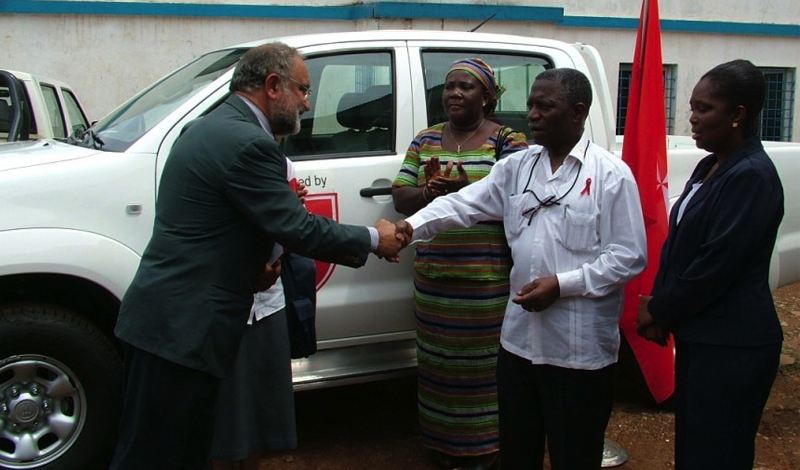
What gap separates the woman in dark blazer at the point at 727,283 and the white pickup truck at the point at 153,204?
170 centimetres

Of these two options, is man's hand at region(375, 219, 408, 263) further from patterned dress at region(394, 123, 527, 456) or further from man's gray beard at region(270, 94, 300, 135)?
patterned dress at region(394, 123, 527, 456)

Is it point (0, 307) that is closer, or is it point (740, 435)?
point (740, 435)

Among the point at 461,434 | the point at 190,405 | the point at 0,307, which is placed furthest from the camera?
the point at 461,434

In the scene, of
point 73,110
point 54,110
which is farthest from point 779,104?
point 54,110

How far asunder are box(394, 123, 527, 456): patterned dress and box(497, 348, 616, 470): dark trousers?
739 millimetres

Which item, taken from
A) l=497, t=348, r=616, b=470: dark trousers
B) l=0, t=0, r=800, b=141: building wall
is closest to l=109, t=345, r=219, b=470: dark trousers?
l=497, t=348, r=616, b=470: dark trousers

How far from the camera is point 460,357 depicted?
12.0 ft

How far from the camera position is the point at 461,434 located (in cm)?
370

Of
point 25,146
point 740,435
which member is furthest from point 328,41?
point 740,435

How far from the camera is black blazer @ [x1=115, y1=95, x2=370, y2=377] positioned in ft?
8.00

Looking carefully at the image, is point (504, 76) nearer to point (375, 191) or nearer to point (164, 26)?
point (375, 191)

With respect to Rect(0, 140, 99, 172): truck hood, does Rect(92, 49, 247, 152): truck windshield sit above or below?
above

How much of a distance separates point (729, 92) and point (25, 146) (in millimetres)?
3170

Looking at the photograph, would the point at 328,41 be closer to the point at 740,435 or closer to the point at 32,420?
the point at 32,420
